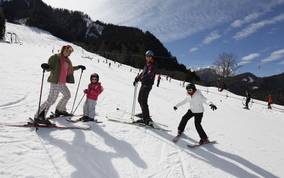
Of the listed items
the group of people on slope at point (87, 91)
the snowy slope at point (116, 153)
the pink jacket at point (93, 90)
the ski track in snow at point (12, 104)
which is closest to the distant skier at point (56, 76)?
the group of people on slope at point (87, 91)

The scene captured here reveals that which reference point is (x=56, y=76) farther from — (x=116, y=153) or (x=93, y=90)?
(x=116, y=153)

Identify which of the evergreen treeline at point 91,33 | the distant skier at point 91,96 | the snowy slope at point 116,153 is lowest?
the snowy slope at point 116,153

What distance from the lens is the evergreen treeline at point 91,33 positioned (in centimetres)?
13462

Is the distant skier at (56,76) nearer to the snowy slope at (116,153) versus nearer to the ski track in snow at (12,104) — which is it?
the snowy slope at (116,153)

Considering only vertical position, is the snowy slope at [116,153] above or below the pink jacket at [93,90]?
below

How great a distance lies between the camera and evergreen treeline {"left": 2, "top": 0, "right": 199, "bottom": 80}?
442 feet

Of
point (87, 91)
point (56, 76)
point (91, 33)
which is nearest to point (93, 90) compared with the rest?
point (87, 91)

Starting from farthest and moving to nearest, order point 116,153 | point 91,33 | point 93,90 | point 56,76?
point 91,33 < point 93,90 < point 56,76 < point 116,153

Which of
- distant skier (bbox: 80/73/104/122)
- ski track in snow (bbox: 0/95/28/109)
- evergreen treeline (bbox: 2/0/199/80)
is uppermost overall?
evergreen treeline (bbox: 2/0/199/80)

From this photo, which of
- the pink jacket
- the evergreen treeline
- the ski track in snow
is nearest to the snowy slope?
the ski track in snow

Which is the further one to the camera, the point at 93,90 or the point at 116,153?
the point at 93,90

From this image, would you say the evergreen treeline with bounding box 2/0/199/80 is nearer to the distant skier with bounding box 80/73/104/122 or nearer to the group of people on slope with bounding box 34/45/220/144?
the group of people on slope with bounding box 34/45/220/144

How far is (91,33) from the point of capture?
621 ft

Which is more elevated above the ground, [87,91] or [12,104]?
[87,91]
